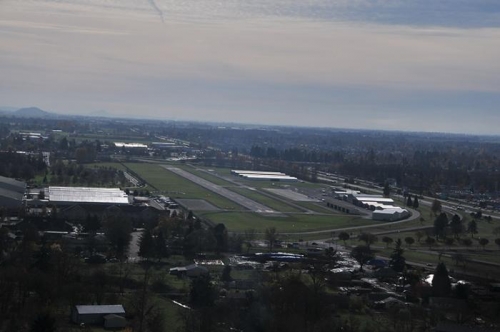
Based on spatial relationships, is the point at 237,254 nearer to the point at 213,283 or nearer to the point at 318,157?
the point at 213,283

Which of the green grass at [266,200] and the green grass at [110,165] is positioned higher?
the green grass at [266,200]

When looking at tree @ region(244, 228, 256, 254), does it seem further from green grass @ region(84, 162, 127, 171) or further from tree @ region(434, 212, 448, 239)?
green grass @ region(84, 162, 127, 171)

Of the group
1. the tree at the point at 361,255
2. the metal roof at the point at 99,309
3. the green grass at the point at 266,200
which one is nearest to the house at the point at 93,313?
the metal roof at the point at 99,309

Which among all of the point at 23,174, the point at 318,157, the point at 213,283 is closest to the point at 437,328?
the point at 213,283

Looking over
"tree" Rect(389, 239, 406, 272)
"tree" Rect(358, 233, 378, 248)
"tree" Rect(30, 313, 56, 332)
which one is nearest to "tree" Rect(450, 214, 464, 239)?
"tree" Rect(358, 233, 378, 248)

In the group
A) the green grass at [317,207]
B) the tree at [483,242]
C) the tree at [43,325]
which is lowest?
the green grass at [317,207]

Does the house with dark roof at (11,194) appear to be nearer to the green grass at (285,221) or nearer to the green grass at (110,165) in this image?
the green grass at (285,221)

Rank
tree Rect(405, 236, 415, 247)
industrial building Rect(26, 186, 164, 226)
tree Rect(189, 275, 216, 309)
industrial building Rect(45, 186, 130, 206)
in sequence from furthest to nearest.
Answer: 1. industrial building Rect(45, 186, 130, 206)
2. industrial building Rect(26, 186, 164, 226)
3. tree Rect(405, 236, 415, 247)
4. tree Rect(189, 275, 216, 309)
